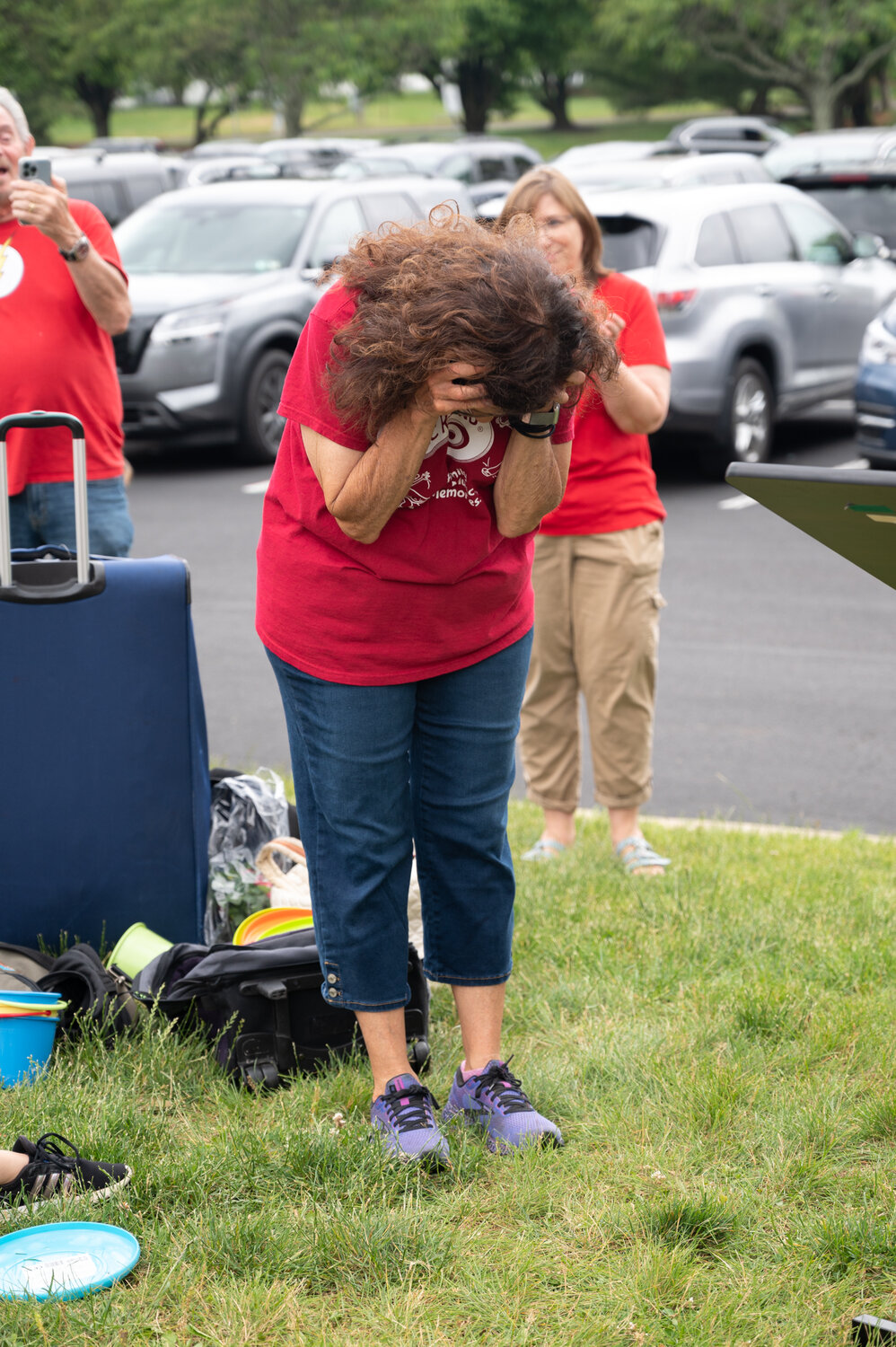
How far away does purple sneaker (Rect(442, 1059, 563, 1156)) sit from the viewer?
2.80 meters

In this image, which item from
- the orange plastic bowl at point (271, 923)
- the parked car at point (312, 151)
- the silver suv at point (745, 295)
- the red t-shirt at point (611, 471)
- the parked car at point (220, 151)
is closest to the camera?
the orange plastic bowl at point (271, 923)

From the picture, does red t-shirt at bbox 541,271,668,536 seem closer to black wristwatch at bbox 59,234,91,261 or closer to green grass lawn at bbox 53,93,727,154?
black wristwatch at bbox 59,234,91,261

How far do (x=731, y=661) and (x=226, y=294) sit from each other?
6.14 meters

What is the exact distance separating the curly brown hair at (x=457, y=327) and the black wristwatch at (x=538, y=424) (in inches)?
1.9

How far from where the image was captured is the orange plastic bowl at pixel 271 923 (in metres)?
3.47

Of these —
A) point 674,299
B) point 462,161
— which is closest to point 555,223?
point 674,299

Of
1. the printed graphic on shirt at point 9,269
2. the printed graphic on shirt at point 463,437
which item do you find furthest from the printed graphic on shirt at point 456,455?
the printed graphic on shirt at point 9,269

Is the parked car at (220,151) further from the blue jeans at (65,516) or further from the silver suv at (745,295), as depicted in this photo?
the blue jeans at (65,516)

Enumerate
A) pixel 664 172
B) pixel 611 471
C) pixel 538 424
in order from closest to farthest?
pixel 538 424 < pixel 611 471 < pixel 664 172

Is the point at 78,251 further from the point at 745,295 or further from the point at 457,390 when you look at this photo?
the point at 745,295

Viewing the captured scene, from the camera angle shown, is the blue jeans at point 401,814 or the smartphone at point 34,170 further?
the smartphone at point 34,170

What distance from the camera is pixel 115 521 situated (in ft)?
13.8

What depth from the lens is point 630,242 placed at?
10.3m

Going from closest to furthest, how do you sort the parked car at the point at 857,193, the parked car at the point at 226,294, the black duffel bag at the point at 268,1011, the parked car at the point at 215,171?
the black duffel bag at the point at 268,1011 → the parked car at the point at 226,294 → the parked car at the point at 857,193 → the parked car at the point at 215,171
